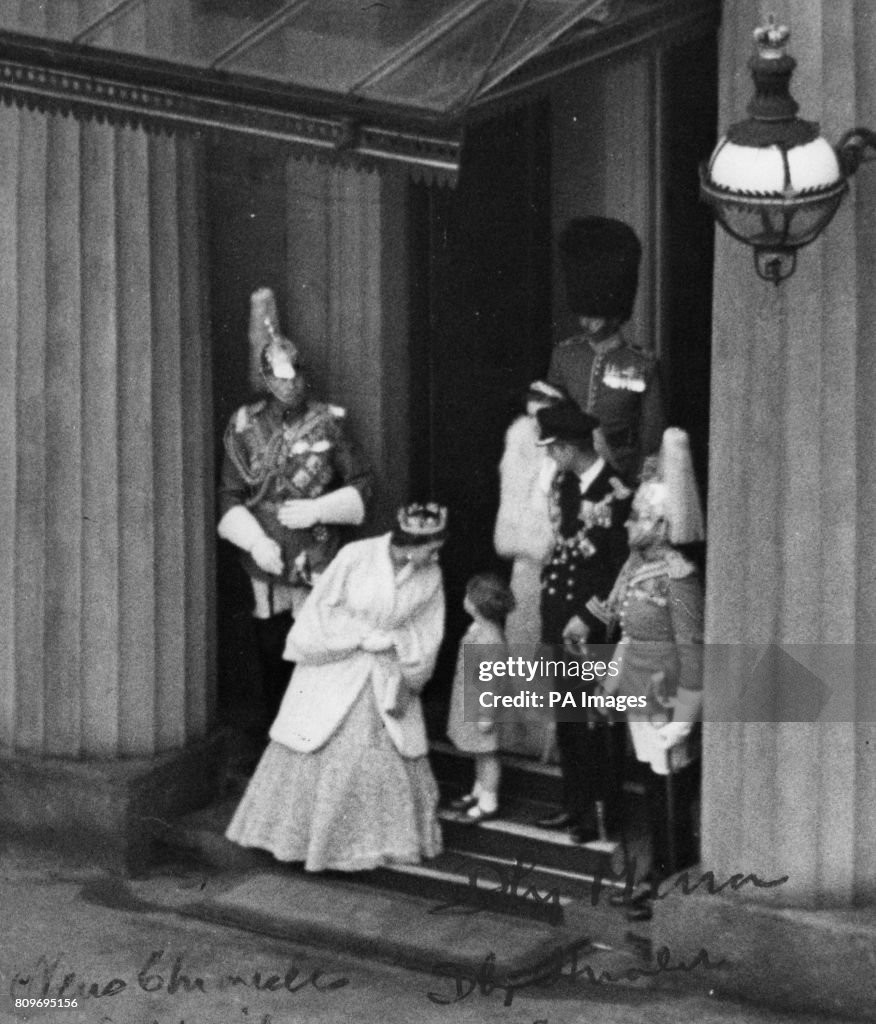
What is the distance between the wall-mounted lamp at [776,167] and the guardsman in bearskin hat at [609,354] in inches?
82.6

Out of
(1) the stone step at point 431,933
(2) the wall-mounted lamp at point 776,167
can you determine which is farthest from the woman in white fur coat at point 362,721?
(2) the wall-mounted lamp at point 776,167

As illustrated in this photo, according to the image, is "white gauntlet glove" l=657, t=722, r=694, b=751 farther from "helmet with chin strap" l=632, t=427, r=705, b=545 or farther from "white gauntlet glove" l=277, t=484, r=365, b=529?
"white gauntlet glove" l=277, t=484, r=365, b=529

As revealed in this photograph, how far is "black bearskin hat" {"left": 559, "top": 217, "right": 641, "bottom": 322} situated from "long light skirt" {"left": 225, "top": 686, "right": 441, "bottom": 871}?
1.93 m

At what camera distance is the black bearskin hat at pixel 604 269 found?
12.3 meters

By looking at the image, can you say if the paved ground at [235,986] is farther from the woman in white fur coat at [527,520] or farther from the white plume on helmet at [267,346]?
the white plume on helmet at [267,346]

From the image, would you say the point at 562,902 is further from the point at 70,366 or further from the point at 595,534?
the point at 70,366

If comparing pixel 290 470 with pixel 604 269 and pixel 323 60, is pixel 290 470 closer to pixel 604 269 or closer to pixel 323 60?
pixel 604 269

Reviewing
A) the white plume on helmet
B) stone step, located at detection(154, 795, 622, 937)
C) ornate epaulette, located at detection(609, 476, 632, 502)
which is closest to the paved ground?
stone step, located at detection(154, 795, 622, 937)

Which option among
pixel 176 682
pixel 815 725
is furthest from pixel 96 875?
pixel 815 725

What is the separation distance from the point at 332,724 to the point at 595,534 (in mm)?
1457

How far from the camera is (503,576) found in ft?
43.7

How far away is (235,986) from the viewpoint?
1140cm
